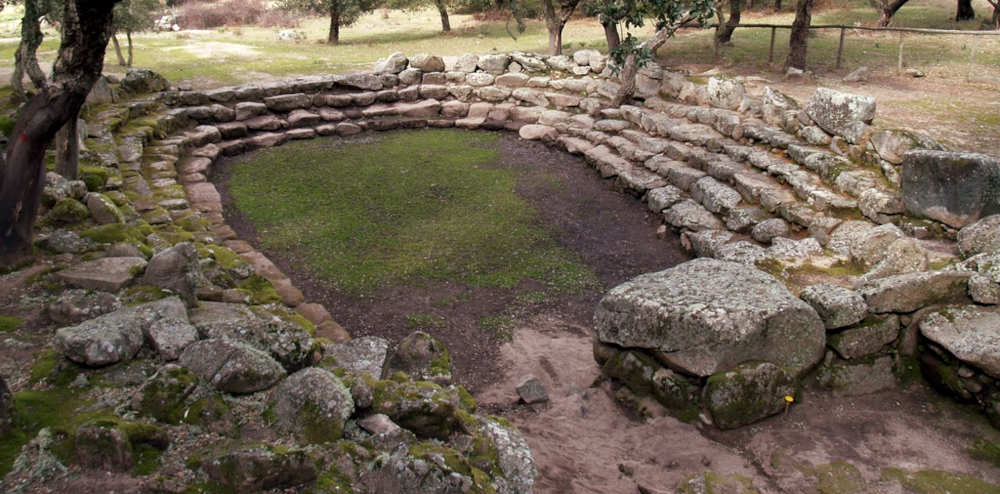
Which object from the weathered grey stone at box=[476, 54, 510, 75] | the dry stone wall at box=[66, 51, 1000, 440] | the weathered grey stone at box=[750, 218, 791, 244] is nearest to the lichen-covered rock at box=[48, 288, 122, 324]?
the dry stone wall at box=[66, 51, 1000, 440]

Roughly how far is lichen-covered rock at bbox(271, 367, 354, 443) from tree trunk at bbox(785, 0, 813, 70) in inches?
595

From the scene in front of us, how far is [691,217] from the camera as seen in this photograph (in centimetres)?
1116

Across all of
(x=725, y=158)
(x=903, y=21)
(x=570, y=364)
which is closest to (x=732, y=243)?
(x=725, y=158)

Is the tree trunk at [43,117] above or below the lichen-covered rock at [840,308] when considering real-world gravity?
above

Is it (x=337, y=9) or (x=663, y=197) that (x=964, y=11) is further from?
(x=337, y=9)

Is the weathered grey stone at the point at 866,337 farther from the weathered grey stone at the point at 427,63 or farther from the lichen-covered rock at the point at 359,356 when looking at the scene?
the weathered grey stone at the point at 427,63

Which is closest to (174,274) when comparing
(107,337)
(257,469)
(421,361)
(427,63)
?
(107,337)

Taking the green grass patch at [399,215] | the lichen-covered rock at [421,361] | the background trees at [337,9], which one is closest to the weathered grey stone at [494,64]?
the green grass patch at [399,215]

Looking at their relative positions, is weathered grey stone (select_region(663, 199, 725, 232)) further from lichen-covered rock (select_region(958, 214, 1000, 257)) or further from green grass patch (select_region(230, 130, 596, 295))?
lichen-covered rock (select_region(958, 214, 1000, 257))

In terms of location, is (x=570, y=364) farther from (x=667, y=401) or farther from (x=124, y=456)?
(x=124, y=456)

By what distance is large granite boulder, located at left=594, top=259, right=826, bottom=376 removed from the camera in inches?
260

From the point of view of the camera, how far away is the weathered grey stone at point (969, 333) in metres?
6.41

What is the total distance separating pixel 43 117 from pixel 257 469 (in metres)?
4.40

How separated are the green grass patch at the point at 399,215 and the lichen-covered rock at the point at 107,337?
12.5 ft
